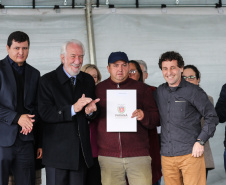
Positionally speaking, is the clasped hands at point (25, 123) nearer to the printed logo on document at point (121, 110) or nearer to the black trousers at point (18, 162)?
the black trousers at point (18, 162)

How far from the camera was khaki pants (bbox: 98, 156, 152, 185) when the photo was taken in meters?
3.38

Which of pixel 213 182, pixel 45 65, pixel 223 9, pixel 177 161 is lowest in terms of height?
pixel 213 182

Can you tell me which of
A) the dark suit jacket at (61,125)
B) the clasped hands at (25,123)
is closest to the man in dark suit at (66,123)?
the dark suit jacket at (61,125)

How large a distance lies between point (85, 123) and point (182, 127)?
82 centimetres

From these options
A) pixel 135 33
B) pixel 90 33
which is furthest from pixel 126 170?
pixel 135 33

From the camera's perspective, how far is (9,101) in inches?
133

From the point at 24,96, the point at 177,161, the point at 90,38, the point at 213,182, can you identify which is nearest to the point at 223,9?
the point at 90,38

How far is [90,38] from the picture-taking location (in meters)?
5.29

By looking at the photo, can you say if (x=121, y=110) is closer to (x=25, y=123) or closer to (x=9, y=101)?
(x=25, y=123)

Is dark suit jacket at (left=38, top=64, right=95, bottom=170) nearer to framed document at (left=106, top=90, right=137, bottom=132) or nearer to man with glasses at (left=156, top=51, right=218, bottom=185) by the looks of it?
framed document at (left=106, top=90, right=137, bottom=132)

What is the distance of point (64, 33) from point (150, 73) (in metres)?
1.28

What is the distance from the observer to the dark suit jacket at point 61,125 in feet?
10.7

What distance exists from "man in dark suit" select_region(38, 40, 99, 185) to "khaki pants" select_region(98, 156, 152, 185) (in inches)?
7.9

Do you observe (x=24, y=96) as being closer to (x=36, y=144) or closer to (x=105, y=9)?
(x=36, y=144)
